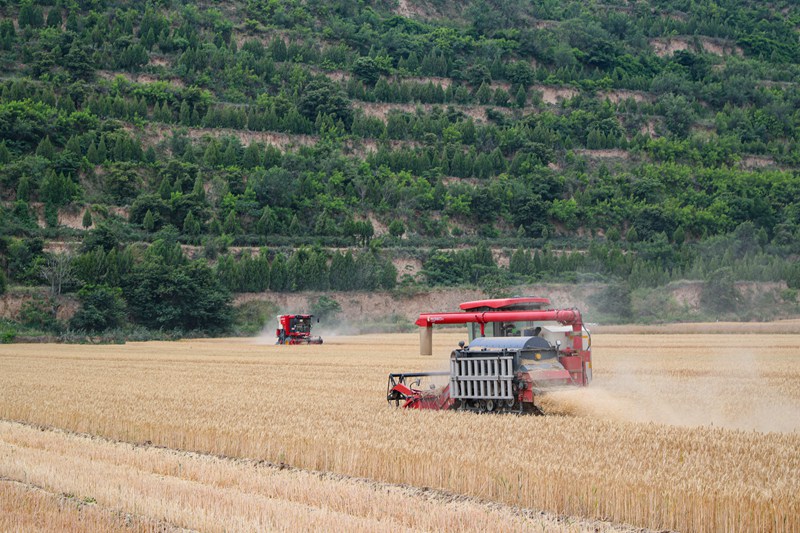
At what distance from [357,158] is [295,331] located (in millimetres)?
51361

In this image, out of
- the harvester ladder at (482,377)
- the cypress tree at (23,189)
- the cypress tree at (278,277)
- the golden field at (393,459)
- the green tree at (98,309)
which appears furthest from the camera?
the cypress tree at (23,189)

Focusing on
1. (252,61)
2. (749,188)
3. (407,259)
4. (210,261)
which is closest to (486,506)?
(210,261)

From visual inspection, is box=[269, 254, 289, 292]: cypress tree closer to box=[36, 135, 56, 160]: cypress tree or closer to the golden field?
box=[36, 135, 56, 160]: cypress tree

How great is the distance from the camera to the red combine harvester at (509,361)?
1794 cm

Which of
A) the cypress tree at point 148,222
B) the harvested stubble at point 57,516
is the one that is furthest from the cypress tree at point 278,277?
the harvested stubble at point 57,516

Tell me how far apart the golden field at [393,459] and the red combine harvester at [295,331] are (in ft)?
102

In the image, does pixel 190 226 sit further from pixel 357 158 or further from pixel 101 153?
pixel 357 158

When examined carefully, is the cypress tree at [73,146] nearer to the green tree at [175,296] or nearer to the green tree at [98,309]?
the green tree at [175,296]

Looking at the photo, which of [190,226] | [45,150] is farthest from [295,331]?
[45,150]

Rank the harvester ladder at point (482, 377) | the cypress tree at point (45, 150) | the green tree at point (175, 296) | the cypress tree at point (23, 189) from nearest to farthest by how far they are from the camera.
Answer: the harvester ladder at point (482, 377) < the green tree at point (175, 296) < the cypress tree at point (23, 189) < the cypress tree at point (45, 150)

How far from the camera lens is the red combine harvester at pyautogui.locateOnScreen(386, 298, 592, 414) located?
58.9ft

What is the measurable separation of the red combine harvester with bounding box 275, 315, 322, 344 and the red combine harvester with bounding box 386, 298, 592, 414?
34.8 meters

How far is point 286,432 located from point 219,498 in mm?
4345

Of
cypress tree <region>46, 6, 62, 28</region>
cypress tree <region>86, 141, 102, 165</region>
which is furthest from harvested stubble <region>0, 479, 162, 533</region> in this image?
cypress tree <region>46, 6, 62, 28</region>
